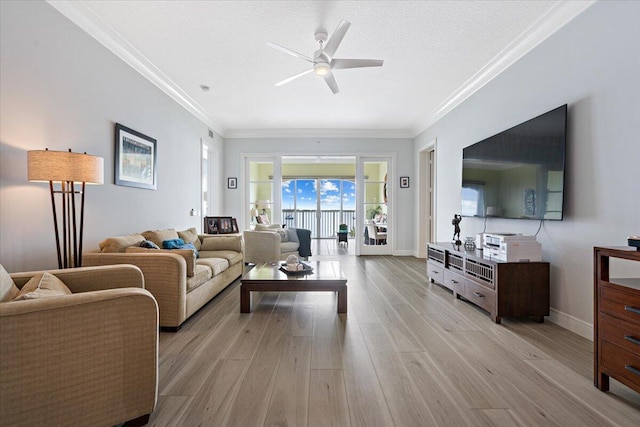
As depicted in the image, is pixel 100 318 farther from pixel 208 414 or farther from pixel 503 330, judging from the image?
pixel 503 330

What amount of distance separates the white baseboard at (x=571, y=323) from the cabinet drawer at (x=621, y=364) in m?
0.87

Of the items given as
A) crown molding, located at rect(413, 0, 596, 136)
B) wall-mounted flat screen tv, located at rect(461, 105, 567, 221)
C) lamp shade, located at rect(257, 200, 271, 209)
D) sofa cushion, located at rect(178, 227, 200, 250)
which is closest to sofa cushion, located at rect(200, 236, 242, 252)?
sofa cushion, located at rect(178, 227, 200, 250)

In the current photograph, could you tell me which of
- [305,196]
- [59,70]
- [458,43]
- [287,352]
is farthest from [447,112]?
[305,196]

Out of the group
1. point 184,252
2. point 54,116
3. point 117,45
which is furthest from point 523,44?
point 54,116

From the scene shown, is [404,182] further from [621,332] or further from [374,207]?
[621,332]

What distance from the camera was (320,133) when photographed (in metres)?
6.57

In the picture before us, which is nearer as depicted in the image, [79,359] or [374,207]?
[79,359]

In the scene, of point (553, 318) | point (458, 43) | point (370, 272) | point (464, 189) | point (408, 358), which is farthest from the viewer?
point (370, 272)

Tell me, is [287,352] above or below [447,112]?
below

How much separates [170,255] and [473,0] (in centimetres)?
325

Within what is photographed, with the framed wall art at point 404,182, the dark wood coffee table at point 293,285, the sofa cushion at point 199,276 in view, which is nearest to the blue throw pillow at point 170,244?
the sofa cushion at point 199,276

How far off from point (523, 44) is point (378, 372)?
3.30 meters

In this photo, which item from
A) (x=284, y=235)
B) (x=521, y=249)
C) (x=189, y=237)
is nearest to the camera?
(x=521, y=249)

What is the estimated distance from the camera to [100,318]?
1295 mm
